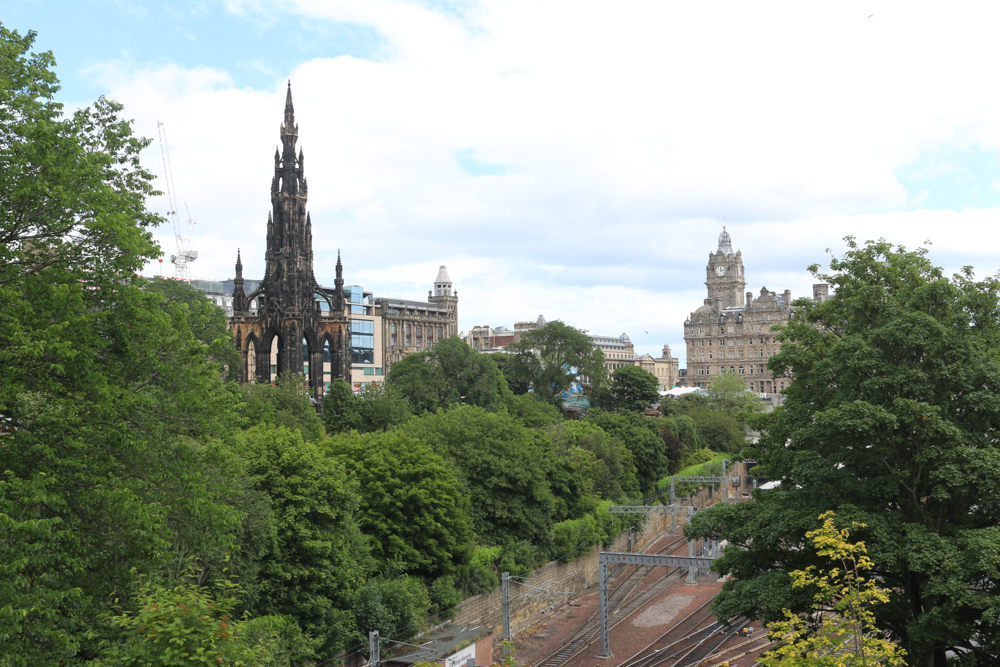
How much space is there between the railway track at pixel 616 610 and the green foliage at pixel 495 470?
632 cm

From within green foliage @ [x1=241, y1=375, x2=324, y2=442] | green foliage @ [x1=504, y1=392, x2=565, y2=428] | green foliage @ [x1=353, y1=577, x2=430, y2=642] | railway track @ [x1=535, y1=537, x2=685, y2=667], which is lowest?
railway track @ [x1=535, y1=537, x2=685, y2=667]

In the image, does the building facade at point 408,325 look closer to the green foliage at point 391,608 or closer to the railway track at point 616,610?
the railway track at point 616,610

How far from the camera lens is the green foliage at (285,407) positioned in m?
48.8

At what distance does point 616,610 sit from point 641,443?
81.8ft

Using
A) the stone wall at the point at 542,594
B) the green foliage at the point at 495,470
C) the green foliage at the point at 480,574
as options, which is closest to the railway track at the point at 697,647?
the stone wall at the point at 542,594

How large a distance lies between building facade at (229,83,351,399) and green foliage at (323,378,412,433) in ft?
29.4

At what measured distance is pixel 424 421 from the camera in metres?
53.7

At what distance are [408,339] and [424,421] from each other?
114 meters

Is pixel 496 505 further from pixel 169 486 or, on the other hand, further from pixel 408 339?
pixel 408 339

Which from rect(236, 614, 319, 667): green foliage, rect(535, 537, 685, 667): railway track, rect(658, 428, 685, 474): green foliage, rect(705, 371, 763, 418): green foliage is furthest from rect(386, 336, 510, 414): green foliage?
rect(705, 371, 763, 418): green foliage

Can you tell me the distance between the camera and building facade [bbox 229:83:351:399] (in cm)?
7019

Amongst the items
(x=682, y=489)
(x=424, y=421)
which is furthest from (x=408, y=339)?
(x=424, y=421)

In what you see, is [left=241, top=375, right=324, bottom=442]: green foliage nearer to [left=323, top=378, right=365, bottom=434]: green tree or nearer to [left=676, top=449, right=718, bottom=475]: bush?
[left=323, top=378, right=365, bottom=434]: green tree

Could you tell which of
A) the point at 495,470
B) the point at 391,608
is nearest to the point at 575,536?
the point at 495,470
